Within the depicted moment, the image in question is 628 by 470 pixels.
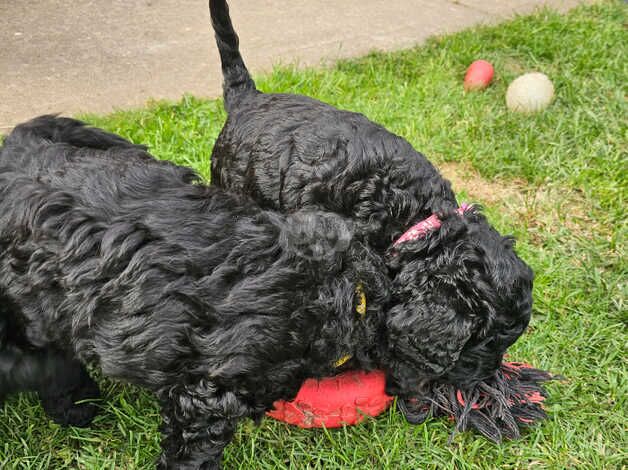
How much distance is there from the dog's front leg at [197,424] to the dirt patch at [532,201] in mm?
2176

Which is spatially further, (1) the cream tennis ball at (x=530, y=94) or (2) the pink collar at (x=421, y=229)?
(1) the cream tennis ball at (x=530, y=94)

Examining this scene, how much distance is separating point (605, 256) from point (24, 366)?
9.16 feet

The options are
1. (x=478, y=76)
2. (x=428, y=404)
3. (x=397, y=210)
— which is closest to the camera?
(x=428, y=404)

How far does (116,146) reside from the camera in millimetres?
2438

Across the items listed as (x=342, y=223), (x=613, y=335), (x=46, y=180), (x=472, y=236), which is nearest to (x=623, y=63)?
(x=613, y=335)

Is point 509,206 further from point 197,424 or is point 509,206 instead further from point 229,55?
point 197,424

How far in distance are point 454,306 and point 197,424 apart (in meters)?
0.97

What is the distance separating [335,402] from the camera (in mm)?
2426

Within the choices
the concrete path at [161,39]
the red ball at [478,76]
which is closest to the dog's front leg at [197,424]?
the concrete path at [161,39]

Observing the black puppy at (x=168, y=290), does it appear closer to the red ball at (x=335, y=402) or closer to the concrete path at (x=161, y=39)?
the red ball at (x=335, y=402)

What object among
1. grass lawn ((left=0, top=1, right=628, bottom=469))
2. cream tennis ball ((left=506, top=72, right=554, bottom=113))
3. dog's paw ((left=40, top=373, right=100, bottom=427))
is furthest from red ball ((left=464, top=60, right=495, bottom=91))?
dog's paw ((left=40, top=373, right=100, bottom=427))

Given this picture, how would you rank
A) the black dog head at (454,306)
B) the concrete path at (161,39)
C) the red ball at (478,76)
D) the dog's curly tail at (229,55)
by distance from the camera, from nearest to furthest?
1. the black dog head at (454,306)
2. the dog's curly tail at (229,55)
3. the concrete path at (161,39)
4. the red ball at (478,76)

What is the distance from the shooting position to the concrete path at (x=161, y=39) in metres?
4.34

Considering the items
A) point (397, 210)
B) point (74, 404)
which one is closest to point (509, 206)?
point (397, 210)
